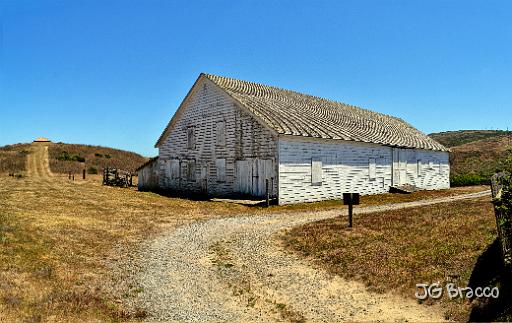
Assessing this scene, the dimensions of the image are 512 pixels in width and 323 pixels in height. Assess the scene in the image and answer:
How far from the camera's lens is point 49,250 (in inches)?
438

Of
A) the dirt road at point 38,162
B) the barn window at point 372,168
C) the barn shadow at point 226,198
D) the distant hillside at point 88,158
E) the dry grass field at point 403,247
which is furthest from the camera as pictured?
the distant hillside at point 88,158

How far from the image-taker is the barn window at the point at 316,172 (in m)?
25.5

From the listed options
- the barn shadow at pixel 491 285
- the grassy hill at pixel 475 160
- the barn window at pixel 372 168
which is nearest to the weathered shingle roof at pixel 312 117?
the barn window at pixel 372 168

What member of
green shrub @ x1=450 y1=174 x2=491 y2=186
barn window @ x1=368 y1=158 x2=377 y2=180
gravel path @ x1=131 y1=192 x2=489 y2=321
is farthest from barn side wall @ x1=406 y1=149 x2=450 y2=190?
gravel path @ x1=131 y1=192 x2=489 y2=321

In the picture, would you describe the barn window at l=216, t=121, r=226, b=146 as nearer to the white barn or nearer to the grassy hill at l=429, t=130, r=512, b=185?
the white barn

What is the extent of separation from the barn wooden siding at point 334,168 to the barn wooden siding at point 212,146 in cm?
101

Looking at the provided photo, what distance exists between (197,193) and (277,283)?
20952 mm

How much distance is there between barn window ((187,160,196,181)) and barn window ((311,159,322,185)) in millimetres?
9516

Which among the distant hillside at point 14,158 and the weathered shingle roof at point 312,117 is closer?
the weathered shingle roof at point 312,117

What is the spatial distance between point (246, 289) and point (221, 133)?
19.7m

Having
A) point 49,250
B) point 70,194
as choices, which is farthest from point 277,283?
point 70,194

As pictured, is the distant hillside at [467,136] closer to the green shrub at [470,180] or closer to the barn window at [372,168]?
the green shrub at [470,180]

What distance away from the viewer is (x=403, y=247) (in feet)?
36.6

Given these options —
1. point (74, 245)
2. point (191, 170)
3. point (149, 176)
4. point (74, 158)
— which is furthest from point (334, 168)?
point (74, 158)
